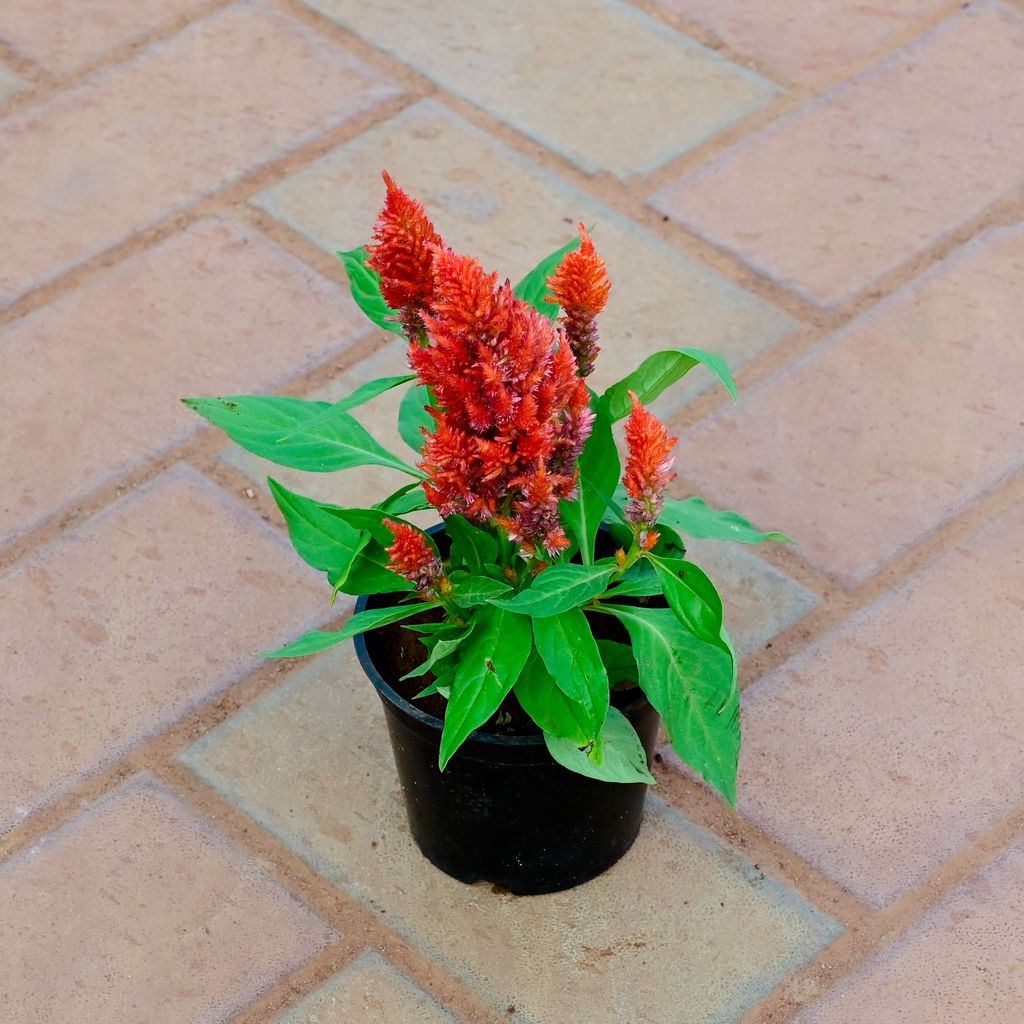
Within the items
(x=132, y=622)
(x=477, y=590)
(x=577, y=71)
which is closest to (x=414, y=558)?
(x=477, y=590)

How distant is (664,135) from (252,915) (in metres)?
1.63

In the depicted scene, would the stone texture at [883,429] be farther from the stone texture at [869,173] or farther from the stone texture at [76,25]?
the stone texture at [76,25]

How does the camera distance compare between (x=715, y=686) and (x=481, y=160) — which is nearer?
(x=715, y=686)

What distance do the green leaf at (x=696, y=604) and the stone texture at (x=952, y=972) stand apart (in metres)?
0.58

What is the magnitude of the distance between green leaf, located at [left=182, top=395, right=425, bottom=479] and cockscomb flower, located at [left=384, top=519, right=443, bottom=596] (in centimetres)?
17

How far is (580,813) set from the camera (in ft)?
6.28

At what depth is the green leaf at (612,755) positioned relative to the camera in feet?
5.60

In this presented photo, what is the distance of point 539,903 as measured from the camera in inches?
79.6

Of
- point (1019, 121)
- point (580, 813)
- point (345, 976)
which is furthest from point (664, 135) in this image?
point (345, 976)

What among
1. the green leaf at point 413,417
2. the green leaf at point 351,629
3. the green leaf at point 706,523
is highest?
the green leaf at point 413,417

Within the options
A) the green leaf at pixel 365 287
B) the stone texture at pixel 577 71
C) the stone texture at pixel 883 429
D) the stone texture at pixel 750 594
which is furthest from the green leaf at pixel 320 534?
the stone texture at pixel 577 71

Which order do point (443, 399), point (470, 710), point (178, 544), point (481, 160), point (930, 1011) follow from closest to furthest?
point (443, 399)
point (470, 710)
point (930, 1011)
point (178, 544)
point (481, 160)

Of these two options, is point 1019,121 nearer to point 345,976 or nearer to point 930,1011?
point 930,1011

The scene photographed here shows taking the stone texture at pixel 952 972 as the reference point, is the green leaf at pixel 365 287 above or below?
above
